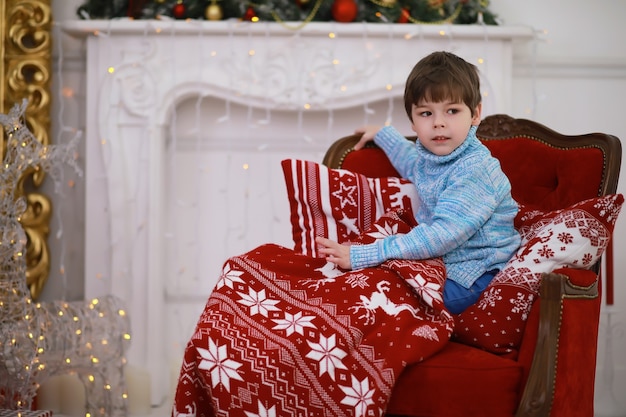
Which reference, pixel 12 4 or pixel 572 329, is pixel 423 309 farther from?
pixel 12 4

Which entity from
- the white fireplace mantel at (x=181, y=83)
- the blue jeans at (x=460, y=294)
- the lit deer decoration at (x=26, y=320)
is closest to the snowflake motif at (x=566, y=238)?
the blue jeans at (x=460, y=294)

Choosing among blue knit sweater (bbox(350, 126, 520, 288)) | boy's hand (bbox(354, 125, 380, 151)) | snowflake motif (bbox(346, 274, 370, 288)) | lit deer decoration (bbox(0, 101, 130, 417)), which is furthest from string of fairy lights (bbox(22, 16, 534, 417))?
snowflake motif (bbox(346, 274, 370, 288))

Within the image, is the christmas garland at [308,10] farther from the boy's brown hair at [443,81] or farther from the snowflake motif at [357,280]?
the snowflake motif at [357,280]

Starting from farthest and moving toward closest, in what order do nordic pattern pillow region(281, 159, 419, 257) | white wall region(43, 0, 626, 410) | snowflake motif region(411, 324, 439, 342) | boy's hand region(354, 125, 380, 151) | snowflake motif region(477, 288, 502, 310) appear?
white wall region(43, 0, 626, 410) < boy's hand region(354, 125, 380, 151) < nordic pattern pillow region(281, 159, 419, 257) < snowflake motif region(477, 288, 502, 310) < snowflake motif region(411, 324, 439, 342)

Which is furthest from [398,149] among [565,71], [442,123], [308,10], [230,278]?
[565,71]

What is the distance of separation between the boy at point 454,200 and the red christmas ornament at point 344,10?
120 cm

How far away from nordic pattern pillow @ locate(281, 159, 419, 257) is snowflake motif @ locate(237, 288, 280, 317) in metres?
0.32

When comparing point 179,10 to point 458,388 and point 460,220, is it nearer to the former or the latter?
point 460,220

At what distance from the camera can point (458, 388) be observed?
1.68 m

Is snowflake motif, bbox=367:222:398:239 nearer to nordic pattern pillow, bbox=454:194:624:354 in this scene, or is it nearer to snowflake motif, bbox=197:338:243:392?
nordic pattern pillow, bbox=454:194:624:354

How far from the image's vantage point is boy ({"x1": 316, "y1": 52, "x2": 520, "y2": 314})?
192cm

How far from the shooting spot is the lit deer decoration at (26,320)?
2342 millimetres

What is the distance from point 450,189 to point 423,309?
1.04ft

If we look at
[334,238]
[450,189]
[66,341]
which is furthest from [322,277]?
[66,341]
